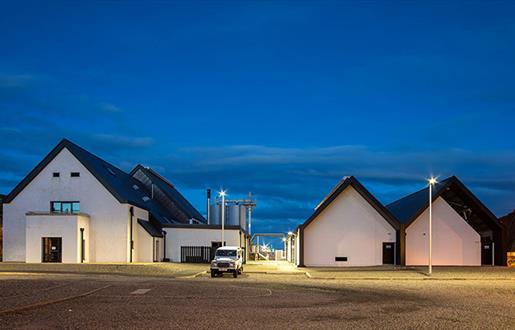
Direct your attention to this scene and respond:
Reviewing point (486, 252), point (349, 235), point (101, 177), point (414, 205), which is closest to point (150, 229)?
point (101, 177)

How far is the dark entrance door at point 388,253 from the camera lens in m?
52.9

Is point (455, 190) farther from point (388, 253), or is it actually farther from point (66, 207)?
point (66, 207)

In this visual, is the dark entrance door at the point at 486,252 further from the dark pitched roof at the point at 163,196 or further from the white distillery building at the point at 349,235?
the dark pitched roof at the point at 163,196

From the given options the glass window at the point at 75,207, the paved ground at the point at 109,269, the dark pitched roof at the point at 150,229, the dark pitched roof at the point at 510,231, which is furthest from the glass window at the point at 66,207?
the dark pitched roof at the point at 510,231

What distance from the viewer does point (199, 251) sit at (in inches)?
2206

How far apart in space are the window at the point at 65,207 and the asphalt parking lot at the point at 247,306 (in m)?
22.8

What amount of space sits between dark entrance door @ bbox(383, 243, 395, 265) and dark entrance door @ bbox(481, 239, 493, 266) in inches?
309

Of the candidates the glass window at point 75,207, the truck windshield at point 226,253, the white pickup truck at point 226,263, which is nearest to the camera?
the white pickup truck at point 226,263

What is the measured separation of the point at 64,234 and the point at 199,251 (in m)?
12.8

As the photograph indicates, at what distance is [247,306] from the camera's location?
20.3m

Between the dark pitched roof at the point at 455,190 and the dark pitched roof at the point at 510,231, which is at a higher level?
the dark pitched roof at the point at 455,190

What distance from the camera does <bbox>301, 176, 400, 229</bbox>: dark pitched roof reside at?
51.9 metres

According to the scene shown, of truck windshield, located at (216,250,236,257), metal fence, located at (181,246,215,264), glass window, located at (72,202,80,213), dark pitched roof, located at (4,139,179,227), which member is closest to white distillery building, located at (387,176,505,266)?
metal fence, located at (181,246,215,264)

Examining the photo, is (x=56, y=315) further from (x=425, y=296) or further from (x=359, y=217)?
(x=359, y=217)
